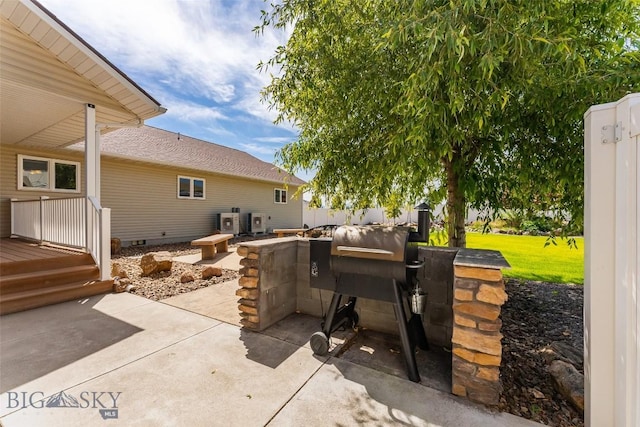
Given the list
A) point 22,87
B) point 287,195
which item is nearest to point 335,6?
point 22,87

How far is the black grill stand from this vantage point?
2.32 metres

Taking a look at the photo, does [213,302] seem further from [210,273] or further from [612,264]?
[612,264]

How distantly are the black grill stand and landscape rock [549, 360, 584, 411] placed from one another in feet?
3.33

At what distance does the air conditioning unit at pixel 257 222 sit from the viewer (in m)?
13.5

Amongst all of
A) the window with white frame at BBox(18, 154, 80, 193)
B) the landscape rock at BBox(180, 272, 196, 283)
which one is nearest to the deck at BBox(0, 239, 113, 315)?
the landscape rock at BBox(180, 272, 196, 283)

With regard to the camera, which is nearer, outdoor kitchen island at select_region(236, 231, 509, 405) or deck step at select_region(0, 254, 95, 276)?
outdoor kitchen island at select_region(236, 231, 509, 405)

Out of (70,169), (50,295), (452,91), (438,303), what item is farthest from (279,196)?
(452,91)

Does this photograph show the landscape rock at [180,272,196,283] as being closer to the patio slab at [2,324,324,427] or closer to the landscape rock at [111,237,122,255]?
the patio slab at [2,324,324,427]

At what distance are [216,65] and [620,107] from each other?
7.57m

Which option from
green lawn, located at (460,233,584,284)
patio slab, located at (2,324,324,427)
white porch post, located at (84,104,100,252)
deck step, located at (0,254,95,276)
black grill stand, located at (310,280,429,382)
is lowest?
patio slab, located at (2,324,324,427)

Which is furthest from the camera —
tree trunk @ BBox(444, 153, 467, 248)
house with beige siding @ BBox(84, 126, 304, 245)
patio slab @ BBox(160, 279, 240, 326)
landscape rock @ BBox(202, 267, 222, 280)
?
house with beige siding @ BBox(84, 126, 304, 245)

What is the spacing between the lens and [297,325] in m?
3.35

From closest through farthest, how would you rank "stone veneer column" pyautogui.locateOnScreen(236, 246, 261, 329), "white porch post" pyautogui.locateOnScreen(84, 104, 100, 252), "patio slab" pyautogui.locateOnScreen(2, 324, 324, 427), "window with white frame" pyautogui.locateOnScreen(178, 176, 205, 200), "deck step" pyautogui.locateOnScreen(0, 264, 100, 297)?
"patio slab" pyautogui.locateOnScreen(2, 324, 324, 427), "stone veneer column" pyautogui.locateOnScreen(236, 246, 261, 329), "deck step" pyautogui.locateOnScreen(0, 264, 100, 297), "white porch post" pyautogui.locateOnScreen(84, 104, 100, 252), "window with white frame" pyautogui.locateOnScreen(178, 176, 205, 200)

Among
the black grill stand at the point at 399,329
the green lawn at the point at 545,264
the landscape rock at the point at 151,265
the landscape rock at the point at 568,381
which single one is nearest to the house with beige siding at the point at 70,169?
the landscape rock at the point at 151,265
